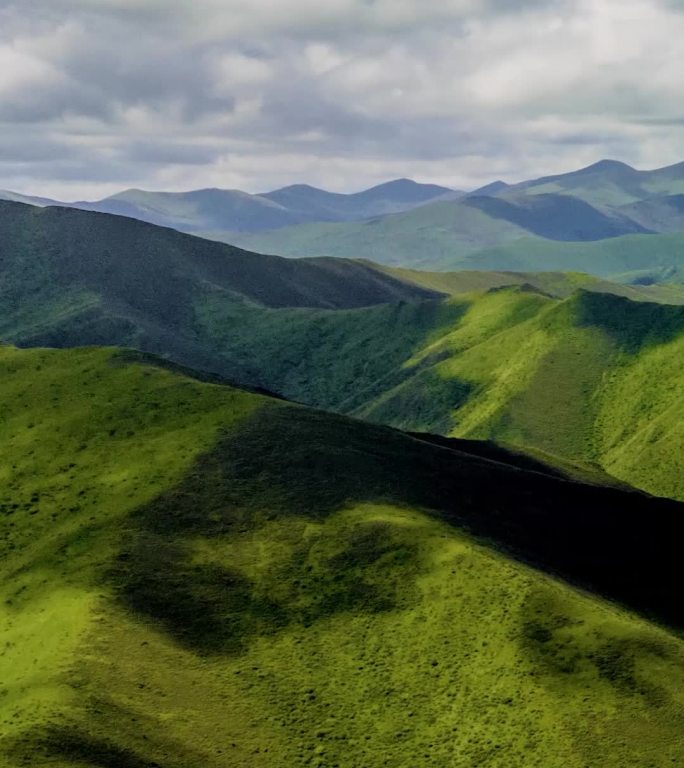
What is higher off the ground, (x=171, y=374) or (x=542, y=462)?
(x=171, y=374)

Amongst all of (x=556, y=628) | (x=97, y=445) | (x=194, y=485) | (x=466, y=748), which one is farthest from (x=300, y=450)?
(x=466, y=748)

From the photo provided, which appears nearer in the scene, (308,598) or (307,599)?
(307,599)

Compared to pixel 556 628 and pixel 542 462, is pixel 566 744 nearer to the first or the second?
pixel 556 628

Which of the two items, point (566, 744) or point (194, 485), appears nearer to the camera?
point (566, 744)

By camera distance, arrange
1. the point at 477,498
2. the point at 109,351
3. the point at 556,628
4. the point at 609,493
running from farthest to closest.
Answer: the point at 109,351
the point at 609,493
the point at 477,498
the point at 556,628

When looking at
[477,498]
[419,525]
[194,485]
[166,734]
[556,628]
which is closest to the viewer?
[166,734]

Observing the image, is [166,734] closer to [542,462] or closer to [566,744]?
[566,744]

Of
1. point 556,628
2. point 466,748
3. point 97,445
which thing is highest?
point 97,445
